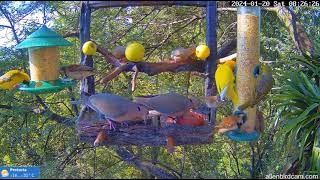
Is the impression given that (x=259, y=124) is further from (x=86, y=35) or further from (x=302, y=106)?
(x=302, y=106)

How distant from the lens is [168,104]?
8.06 ft

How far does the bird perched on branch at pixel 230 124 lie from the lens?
242 centimetres

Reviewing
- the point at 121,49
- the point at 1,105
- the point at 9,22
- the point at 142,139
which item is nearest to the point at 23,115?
the point at 1,105

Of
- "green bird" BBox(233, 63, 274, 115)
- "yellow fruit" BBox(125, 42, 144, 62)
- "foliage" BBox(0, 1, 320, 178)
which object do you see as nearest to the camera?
"green bird" BBox(233, 63, 274, 115)

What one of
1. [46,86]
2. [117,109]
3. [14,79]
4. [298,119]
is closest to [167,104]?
[117,109]

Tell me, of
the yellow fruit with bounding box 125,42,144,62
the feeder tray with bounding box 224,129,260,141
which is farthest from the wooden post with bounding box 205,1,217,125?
the yellow fruit with bounding box 125,42,144,62

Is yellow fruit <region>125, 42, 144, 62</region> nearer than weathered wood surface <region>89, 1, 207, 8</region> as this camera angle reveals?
No

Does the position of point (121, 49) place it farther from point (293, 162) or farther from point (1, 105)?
point (1, 105)

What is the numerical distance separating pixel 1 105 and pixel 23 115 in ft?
0.94

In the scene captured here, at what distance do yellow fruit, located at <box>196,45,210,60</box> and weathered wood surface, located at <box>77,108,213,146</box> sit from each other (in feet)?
1.42

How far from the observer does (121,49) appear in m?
2.93

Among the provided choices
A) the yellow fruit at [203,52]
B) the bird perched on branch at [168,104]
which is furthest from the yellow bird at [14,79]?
the yellow fruit at [203,52]

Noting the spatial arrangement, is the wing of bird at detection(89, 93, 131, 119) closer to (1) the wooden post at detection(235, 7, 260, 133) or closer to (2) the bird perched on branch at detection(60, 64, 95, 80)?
(2) the bird perched on branch at detection(60, 64, 95, 80)

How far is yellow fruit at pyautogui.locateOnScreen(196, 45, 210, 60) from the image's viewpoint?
260 centimetres
